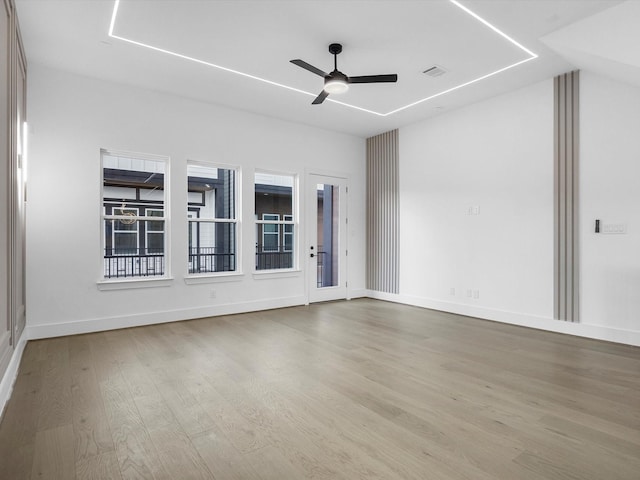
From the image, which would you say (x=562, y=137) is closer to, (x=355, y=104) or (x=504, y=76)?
(x=504, y=76)

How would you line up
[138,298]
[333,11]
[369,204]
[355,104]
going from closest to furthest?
1. [333,11]
2. [138,298]
3. [355,104]
4. [369,204]

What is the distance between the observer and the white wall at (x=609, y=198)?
4.03m

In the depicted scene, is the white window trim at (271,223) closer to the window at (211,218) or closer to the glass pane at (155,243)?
the window at (211,218)

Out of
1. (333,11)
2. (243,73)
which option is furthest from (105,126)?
(333,11)

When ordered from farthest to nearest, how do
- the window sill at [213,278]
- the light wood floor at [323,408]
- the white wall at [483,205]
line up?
1. the window sill at [213,278]
2. the white wall at [483,205]
3. the light wood floor at [323,408]

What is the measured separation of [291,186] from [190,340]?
327 centimetres

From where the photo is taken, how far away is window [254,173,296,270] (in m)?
6.09

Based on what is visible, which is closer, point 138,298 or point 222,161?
point 138,298

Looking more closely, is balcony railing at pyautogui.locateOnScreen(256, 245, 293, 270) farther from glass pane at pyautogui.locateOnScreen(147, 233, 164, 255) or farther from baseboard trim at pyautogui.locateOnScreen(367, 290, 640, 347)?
baseboard trim at pyautogui.locateOnScreen(367, 290, 640, 347)

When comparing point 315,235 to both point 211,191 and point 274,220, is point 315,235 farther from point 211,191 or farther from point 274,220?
point 211,191

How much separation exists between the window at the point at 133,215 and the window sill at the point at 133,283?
148mm

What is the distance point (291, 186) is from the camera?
6504 millimetres

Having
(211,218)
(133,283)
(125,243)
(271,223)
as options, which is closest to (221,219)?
(211,218)

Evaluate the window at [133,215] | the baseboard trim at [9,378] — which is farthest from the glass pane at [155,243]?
the baseboard trim at [9,378]
